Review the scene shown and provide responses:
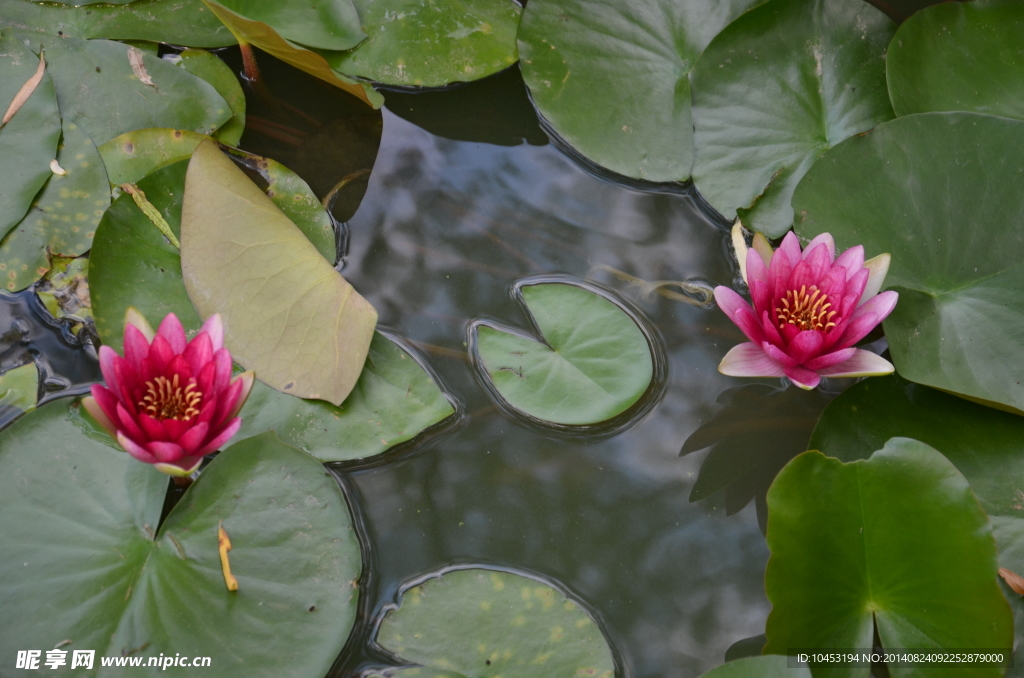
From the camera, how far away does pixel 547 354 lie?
1.99 metres

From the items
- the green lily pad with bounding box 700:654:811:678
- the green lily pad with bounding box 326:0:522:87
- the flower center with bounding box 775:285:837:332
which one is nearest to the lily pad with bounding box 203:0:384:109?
the green lily pad with bounding box 326:0:522:87

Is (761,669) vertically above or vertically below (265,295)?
below

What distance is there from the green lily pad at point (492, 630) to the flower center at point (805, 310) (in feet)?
3.22

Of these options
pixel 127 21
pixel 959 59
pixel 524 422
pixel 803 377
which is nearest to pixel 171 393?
pixel 524 422

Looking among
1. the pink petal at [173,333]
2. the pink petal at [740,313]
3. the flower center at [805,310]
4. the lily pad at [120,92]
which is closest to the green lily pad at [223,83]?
the lily pad at [120,92]

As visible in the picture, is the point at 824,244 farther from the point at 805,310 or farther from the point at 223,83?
the point at 223,83

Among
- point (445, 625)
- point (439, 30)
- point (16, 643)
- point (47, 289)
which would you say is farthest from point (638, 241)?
point (16, 643)

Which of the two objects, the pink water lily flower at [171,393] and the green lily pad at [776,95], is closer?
the pink water lily flower at [171,393]

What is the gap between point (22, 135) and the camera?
2.00 m

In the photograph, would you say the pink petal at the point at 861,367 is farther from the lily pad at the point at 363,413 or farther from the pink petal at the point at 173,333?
the pink petal at the point at 173,333

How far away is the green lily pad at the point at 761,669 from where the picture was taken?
57.2 inches

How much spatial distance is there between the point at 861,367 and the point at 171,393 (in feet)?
5.86

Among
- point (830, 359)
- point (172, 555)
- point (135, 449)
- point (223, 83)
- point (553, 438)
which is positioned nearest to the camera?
point (135, 449)

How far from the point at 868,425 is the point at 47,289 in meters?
2.44
